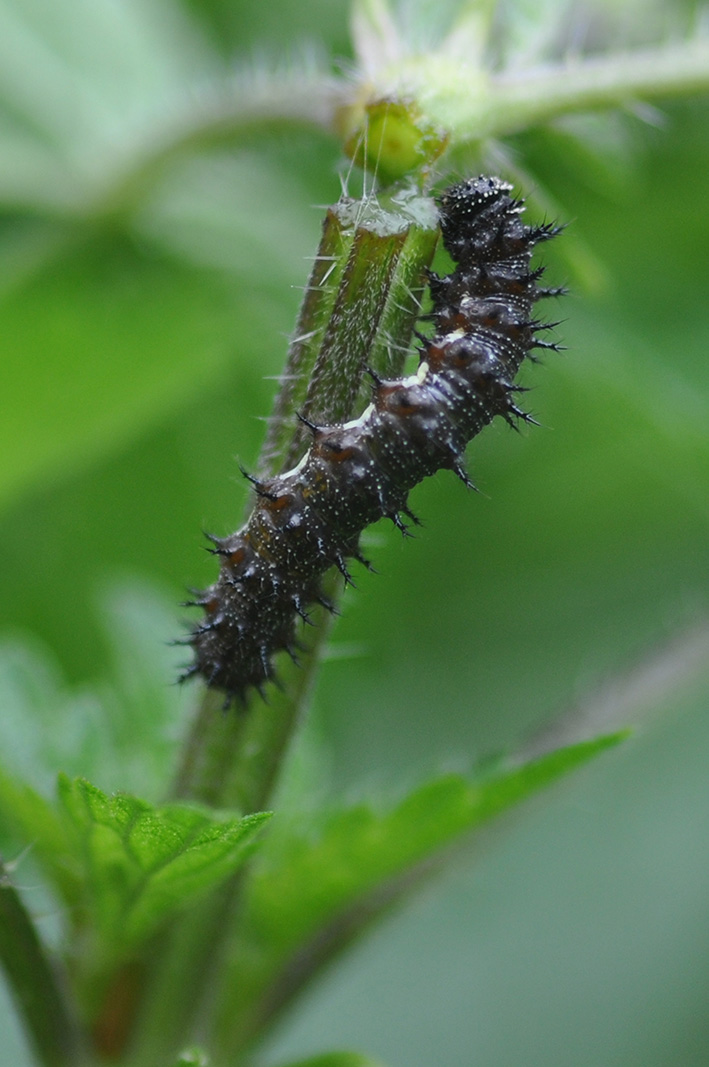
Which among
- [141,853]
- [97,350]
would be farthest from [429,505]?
[141,853]

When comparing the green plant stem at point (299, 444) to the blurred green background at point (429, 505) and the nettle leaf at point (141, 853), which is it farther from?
the blurred green background at point (429, 505)

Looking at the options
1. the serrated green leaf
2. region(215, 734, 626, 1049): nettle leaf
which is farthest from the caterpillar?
the serrated green leaf

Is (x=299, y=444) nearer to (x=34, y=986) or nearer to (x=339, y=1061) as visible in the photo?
(x=34, y=986)

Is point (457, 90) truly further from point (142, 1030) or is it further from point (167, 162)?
point (167, 162)

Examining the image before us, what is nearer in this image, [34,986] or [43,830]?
[34,986]

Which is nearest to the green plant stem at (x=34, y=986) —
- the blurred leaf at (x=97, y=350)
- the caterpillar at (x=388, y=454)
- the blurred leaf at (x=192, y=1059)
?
the blurred leaf at (x=192, y=1059)

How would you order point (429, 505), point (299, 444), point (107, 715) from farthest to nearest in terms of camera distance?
point (429, 505), point (107, 715), point (299, 444)
